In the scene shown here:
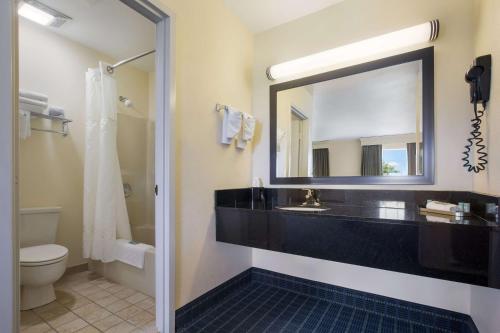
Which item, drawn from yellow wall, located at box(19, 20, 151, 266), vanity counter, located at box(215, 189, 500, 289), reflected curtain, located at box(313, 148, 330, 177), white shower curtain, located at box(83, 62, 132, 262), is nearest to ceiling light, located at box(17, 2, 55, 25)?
yellow wall, located at box(19, 20, 151, 266)

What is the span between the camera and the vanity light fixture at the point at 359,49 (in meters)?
1.53

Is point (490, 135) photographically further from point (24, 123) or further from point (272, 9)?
point (24, 123)

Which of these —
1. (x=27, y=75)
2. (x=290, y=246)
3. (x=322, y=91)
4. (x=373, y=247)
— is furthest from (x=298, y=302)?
(x=27, y=75)

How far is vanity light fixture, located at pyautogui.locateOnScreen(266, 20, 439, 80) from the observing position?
1532 mm

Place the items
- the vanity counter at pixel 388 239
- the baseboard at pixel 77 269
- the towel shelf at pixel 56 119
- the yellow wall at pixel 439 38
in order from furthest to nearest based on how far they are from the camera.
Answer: the baseboard at pixel 77 269
the towel shelf at pixel 56 119
the yellow wall at pixel 439 38
the vanity counter at pixel 388 239

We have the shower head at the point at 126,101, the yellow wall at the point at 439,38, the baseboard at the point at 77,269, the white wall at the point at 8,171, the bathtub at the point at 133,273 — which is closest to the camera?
the white wall at the point at 8,171

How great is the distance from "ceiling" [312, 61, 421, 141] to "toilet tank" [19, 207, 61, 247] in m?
2.44

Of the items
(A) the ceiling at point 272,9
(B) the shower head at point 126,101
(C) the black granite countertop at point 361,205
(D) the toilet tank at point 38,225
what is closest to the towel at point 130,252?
(D) the toilet tank at point 38,225

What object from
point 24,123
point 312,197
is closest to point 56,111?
point 24,123

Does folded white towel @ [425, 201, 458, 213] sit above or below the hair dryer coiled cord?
below

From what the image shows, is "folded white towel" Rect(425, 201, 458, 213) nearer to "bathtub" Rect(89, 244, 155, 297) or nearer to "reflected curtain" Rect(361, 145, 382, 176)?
"reflected curtain" Rect(361, 145, 382, 176)

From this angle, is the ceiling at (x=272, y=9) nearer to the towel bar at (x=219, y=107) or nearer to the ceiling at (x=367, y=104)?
the ceiling at (x=367, y=104)

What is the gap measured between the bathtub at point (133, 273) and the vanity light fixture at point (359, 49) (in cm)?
190

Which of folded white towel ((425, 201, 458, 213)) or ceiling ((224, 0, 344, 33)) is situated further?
ceiling ((224, 0, 344, 33))
